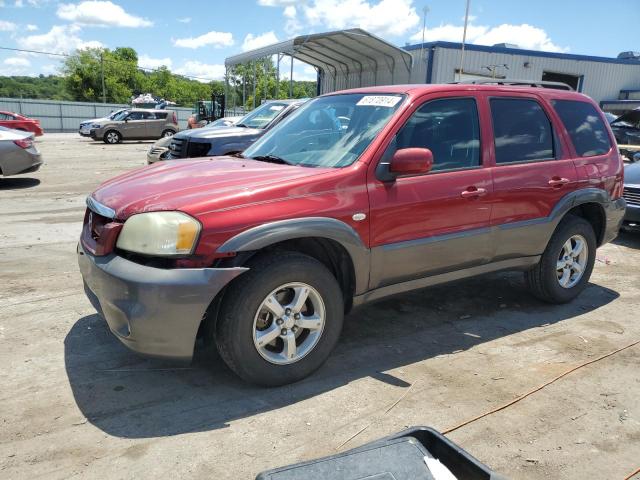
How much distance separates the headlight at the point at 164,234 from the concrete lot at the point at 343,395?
3.02 feet

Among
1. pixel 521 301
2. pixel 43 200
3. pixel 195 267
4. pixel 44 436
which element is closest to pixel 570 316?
pixel 521 301

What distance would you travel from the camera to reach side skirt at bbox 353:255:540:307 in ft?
11.7

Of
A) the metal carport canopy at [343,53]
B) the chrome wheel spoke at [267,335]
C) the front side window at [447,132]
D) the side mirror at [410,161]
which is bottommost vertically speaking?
the chrome wheel spoke at [267,335]

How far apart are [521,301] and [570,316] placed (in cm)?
47

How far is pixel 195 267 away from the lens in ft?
9.37

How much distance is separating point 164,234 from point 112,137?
24983 mm

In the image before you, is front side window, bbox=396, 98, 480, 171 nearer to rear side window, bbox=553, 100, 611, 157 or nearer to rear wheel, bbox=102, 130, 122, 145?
rear side window, bbox=553, 100, 611, 157

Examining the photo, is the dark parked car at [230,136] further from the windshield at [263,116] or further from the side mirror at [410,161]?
the side mirror at [410,161]

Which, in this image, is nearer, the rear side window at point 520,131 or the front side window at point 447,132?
the front side window at point 447,132

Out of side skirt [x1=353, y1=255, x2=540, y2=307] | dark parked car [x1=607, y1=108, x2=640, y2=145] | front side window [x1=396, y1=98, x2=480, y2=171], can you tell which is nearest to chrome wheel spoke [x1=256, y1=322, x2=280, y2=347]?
side skirt [x1=353, y1=255, x2=540, y2=307]

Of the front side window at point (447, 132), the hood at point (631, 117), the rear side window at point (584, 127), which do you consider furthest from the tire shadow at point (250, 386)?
the hood at point (631, 117)

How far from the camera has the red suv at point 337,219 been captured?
287 centimetres

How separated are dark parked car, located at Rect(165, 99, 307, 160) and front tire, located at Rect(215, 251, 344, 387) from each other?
5.81 meters

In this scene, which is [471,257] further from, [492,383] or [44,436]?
[44,436]
